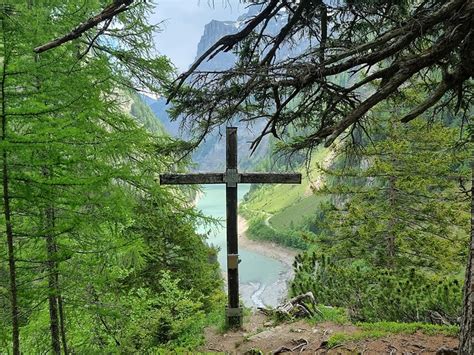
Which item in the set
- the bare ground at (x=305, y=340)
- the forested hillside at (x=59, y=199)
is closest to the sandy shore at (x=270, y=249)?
the bare ground at (x=305, y=340)

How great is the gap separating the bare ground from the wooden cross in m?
0.37

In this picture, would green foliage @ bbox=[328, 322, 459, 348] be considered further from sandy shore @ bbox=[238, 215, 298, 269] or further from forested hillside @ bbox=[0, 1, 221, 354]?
sandy shore @ bbox=[238, 215, 298, 269]

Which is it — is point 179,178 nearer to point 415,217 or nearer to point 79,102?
point 79,102

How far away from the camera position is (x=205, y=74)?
3010mm

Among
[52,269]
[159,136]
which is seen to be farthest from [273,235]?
[52,269]

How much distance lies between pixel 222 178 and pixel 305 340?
8.26ft

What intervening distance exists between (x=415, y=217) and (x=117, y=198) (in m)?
10.8

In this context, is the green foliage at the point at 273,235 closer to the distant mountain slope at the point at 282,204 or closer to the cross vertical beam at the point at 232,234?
the distant mountain slope at the point at 282,204

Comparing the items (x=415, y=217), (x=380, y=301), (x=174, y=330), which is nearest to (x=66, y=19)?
(x=174, y=330)

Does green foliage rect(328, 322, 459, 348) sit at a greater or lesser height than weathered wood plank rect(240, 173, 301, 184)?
lesser

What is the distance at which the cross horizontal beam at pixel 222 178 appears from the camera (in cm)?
624

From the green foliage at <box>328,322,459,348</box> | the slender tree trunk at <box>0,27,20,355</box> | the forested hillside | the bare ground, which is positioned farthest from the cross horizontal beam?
the slender tree trunk at <box>0,27,20,355</box>

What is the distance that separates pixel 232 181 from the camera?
6168mm

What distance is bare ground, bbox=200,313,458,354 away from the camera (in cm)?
432
